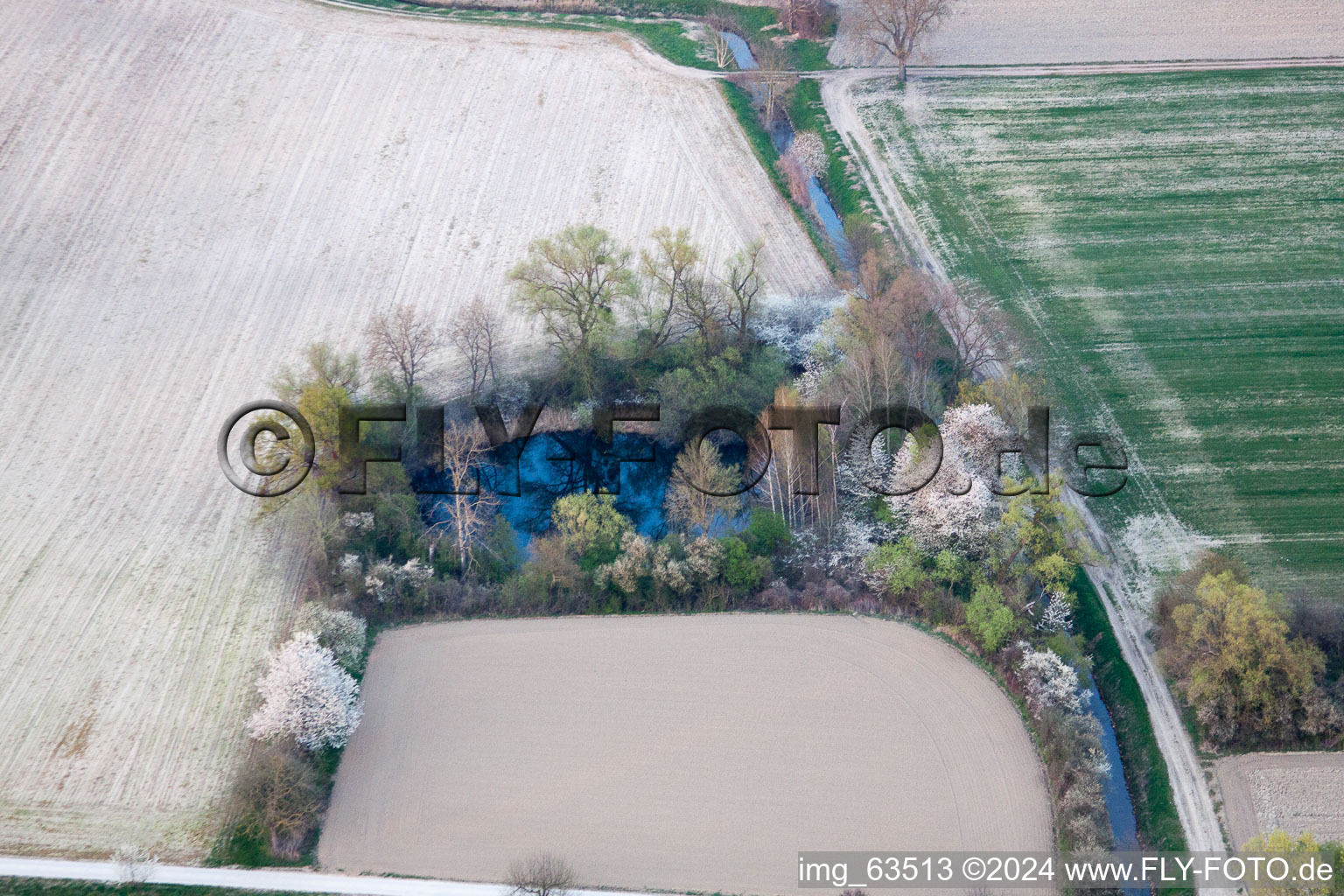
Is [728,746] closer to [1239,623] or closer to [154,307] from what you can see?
[1239,623]

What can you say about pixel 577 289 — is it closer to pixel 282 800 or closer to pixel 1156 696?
pixel 282 800

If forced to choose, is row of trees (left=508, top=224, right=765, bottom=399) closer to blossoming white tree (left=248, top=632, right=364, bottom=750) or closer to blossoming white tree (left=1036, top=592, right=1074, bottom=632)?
blossoming white tree (left=1036, top=592, right=1074, bottom=632)

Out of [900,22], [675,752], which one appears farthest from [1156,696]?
[900,22]

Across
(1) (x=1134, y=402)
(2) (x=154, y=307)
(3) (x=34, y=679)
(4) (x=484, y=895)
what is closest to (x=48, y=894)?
(3) (x=34, y=679)

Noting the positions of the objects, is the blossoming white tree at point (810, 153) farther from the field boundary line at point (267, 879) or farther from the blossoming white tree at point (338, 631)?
the field boundary line at point (267, 879)

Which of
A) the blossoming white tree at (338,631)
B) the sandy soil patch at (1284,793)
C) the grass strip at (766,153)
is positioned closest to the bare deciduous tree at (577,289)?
the grass strip at (766,153)

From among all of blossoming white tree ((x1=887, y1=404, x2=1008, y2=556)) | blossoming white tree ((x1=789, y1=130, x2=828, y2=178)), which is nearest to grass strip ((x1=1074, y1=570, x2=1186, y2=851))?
blossoming white tree ((x1=887, y1=404, x2=1008, y2=556))
